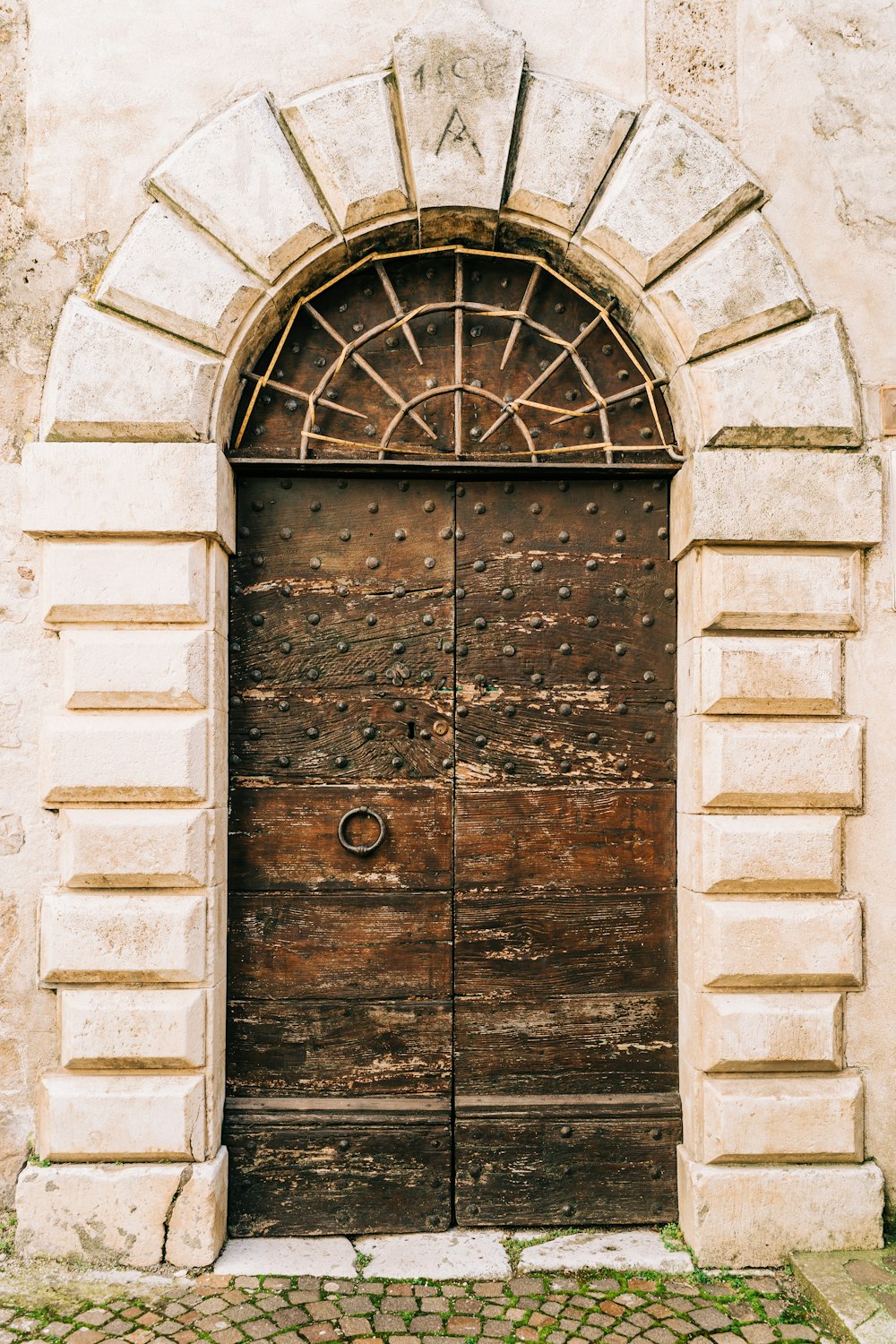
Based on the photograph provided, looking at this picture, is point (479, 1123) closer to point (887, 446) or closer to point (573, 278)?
point (887, 446)

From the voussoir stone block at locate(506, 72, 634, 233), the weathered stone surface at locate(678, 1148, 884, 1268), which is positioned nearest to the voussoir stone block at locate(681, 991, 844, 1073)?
the weathered stone surface at locate(678, 1148, 884, 1268)

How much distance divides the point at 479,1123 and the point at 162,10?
3.74 m

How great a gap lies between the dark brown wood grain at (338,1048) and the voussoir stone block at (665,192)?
100 inches

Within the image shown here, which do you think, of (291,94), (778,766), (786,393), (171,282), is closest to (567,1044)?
(778,766)

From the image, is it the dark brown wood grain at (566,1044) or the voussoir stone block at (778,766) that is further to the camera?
the dark brown wood grain at (566,1044)

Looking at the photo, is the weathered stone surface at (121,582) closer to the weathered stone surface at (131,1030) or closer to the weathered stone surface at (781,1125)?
the weathered stone surface at (131,1030)

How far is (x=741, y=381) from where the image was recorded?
10.4 feet

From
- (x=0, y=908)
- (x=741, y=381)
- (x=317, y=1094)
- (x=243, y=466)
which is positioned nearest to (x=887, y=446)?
(x=741, y=381)

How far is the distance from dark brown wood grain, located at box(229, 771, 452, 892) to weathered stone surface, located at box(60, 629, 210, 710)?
0.43 metres

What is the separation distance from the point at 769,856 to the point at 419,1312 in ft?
5.52

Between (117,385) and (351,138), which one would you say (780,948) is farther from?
(351,138)

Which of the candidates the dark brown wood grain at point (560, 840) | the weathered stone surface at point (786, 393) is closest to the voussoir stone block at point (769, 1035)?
the dark brown wood grain at point (560, 840)

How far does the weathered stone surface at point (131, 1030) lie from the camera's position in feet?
10.1

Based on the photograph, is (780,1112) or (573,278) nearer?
(780,1112)
